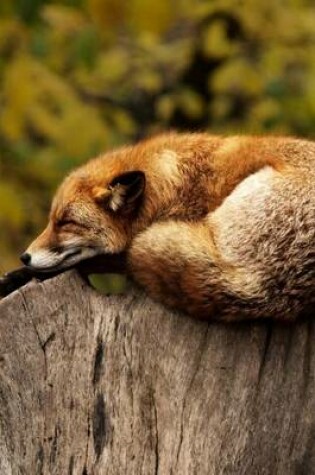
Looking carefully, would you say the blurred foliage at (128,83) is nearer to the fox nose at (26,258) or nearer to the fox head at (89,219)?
the fox head at (89,219)

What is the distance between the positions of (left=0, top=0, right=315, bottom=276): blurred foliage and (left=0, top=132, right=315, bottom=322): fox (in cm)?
293

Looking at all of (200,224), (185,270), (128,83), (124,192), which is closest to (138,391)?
(185,270)

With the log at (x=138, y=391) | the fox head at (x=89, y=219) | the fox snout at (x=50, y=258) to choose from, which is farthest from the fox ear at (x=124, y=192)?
the log at (x=138, y=391)

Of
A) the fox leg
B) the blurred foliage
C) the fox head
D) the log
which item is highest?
the blurred foliage

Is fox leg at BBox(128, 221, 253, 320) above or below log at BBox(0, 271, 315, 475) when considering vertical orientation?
above

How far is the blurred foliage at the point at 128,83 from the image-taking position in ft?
34.9

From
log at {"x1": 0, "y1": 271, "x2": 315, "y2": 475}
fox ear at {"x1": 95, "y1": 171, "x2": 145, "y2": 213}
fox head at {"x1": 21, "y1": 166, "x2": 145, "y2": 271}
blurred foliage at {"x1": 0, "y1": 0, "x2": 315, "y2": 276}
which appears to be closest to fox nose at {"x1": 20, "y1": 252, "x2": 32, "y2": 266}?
fox head at {"x1": 21, "y1": 166, "x2": 145, "y2": 271}

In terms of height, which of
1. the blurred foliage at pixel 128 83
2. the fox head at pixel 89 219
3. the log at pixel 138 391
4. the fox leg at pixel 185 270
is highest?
the blurred foliage at pixel 128 83

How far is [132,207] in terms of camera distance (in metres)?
6.28

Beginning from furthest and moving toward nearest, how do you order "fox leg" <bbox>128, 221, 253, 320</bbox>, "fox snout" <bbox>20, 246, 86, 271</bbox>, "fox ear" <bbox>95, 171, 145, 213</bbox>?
"fox ear" <bbox>95, 171, 145, 213</bbox> < "fox snout" <bbox>20, 246, 86, 271</bbox> < "fox leg" <bbox>128, 221, 253, 320</bbox>

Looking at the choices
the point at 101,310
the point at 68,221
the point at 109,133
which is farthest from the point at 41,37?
the point at 101,310

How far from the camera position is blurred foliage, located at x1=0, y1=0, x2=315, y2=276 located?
10.6 meters

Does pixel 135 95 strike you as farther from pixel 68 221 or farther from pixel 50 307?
pixel 50 307

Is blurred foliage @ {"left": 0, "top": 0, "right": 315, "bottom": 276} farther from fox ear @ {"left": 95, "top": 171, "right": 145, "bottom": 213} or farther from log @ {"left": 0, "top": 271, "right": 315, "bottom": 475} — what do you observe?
log @ {"left": 0, "top": 271, "right": 315, "bottom": 475}
